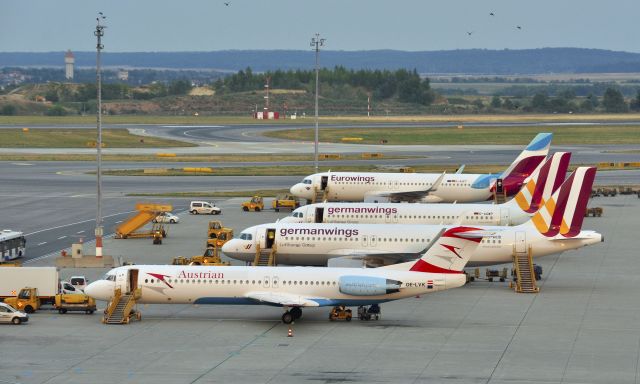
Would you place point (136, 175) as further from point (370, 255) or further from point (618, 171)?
point (370, 255)

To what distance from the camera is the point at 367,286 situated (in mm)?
61188

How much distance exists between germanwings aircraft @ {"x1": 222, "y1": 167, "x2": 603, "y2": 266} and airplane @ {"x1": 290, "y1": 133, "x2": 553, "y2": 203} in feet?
107

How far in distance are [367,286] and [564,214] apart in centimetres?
1793

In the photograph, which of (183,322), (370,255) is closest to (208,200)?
(370,255)

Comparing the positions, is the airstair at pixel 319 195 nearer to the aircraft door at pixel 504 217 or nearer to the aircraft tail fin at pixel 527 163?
the aircraft tail fin at pixel 527 163

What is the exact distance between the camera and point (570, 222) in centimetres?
7356

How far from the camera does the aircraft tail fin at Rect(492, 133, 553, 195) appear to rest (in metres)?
110

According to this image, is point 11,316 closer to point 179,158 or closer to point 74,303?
point 74,303

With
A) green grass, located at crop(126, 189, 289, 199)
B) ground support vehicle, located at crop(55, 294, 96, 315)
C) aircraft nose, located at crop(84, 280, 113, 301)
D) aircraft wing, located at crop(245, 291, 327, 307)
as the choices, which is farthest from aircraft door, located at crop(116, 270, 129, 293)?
green grass, located at crop(126, 189, 289, 199)

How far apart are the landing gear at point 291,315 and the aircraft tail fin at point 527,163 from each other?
50986 millimetres

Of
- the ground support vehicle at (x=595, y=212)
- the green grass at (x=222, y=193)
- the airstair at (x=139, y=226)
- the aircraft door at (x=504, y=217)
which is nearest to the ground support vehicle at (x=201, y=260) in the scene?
the airstair at (x=139, y=226)

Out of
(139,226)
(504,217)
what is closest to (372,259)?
(504,217)

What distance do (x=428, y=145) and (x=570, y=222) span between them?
412ft

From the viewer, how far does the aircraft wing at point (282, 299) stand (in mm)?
61094
